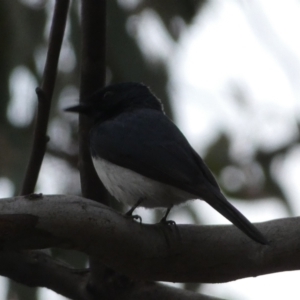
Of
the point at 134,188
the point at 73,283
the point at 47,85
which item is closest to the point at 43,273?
the point at 73,283

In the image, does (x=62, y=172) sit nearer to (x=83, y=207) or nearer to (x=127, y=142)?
(x=127, y=142)

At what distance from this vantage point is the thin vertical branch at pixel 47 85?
303 cm

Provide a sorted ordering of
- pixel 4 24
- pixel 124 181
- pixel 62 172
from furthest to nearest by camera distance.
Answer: pixel 62 172 → pixel 4 24 → pixel 124 181

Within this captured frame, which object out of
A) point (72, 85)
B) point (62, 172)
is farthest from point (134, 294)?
point (72, 85)

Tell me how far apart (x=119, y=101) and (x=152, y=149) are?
0.86m

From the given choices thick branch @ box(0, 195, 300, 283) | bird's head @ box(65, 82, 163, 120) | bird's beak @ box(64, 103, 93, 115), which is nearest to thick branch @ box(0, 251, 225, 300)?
thick branch @ box(0, 195, 300, 283)

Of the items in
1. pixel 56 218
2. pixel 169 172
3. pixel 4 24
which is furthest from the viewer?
pixel 4 24

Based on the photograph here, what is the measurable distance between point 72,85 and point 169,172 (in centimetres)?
154

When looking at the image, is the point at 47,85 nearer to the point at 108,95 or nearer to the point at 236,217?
the point at 236,217

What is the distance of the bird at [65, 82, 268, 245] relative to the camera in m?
3.45

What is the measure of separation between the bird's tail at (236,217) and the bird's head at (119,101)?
128 cm

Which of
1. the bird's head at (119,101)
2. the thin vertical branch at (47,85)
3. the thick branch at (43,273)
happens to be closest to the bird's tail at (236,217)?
the thick branch at (43,273)

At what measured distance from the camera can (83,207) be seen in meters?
2.64

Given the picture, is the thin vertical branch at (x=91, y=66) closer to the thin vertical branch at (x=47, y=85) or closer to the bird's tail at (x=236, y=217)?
the thin vertical branch at (x=47, y=85)
